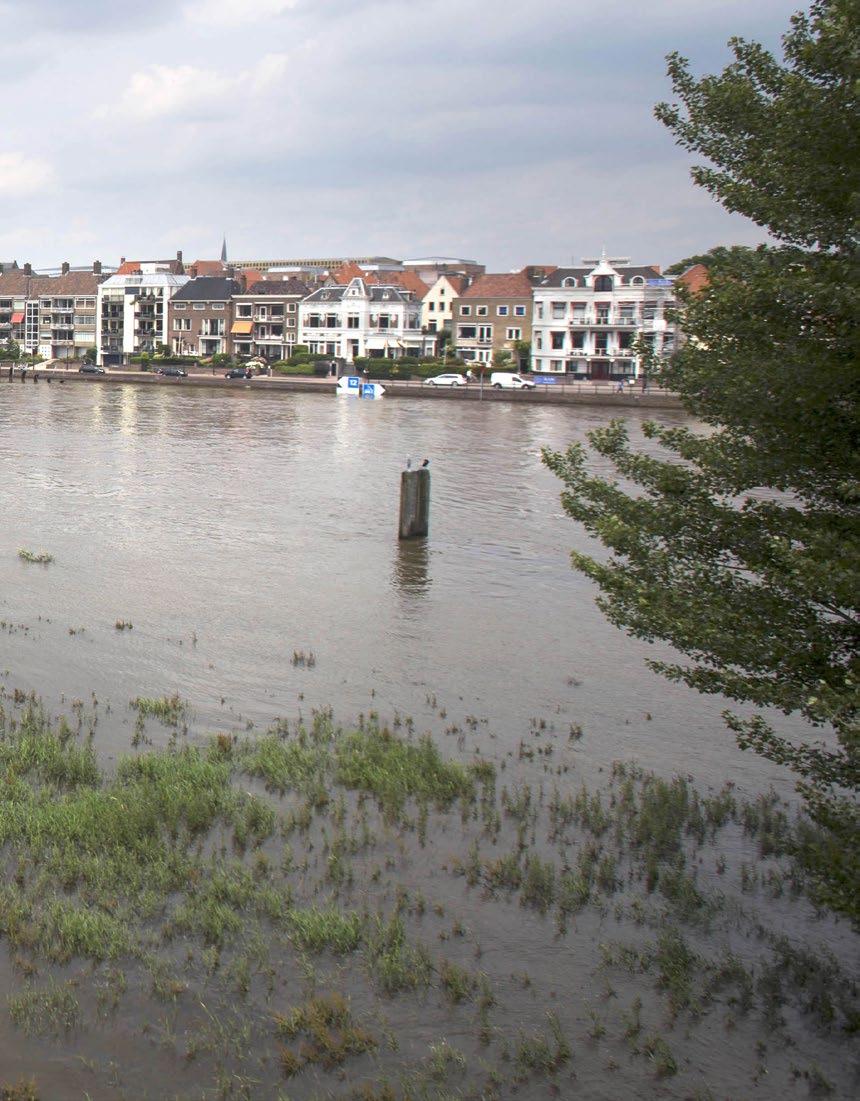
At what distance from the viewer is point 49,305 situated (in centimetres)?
14900

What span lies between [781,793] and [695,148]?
22.6 feet

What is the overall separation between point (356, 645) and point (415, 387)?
81760 mm

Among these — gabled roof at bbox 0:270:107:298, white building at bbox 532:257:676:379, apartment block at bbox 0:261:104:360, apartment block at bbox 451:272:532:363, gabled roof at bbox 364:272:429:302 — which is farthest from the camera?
gabled roof at bbox 0:270:107:298

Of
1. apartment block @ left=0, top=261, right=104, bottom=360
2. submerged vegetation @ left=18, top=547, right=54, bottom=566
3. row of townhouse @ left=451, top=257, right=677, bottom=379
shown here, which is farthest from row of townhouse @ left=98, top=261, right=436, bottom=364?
submerged vegetation @ left=18, top=547, right=54, bottom=566

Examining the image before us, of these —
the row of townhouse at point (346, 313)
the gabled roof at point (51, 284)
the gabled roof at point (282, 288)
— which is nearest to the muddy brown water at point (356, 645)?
the row of townhouse at point (346, 313)

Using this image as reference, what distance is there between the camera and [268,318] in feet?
422

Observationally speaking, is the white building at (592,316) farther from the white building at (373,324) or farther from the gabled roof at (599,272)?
the white building at (373,324)

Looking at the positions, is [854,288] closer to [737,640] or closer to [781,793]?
[737,640]

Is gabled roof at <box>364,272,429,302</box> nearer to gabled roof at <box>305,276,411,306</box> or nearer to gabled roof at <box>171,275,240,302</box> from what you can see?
gabled roof at <box>305,276,411,306</box>

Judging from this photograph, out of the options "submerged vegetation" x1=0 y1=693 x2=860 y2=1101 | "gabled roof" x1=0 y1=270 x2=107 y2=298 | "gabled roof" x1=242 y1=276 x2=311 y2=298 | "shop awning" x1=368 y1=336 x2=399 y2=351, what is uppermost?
"gabled roof" x1=0 y1=270 x2=107 y2=298

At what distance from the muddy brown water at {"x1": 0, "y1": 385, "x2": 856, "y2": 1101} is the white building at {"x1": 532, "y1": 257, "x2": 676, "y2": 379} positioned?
66877 millimetres

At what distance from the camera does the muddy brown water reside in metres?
8.48

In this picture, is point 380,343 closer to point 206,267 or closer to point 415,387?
point 415,387

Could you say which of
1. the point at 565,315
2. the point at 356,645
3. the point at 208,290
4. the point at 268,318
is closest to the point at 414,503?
the point at 356,645
